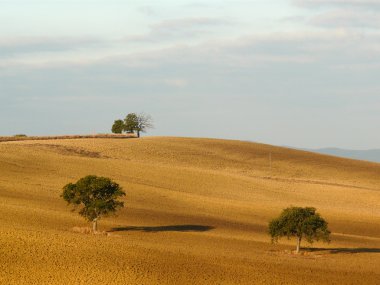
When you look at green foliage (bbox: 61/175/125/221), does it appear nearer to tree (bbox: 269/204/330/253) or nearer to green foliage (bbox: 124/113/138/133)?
tree (bbox: 269/204/330/253)

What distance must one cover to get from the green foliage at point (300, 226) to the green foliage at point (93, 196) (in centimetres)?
1106

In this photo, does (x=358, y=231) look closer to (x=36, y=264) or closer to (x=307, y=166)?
(x=36, y=264)

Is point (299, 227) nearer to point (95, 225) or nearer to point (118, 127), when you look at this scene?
point (95, 225)

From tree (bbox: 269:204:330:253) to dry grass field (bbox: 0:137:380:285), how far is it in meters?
1.13

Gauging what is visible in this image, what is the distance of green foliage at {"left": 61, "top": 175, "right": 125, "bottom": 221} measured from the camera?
178 ft

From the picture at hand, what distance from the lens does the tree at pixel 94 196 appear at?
54281mm

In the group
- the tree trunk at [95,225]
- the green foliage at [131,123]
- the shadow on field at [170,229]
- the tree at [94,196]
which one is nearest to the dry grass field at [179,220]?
the shadow on field at [170,229]

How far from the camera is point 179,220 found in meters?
61.8

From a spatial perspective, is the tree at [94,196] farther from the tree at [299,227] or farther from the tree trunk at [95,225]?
the tree at [299,227]

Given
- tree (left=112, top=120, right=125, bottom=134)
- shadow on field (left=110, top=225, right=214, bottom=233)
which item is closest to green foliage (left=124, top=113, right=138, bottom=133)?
tree (left=112, top=120, right=125, bottom=134)

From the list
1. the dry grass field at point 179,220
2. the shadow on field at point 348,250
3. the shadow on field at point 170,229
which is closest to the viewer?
the dry grass field at point 179,220

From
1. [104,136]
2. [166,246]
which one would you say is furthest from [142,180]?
[104,136]

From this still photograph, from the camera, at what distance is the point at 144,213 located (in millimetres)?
62938

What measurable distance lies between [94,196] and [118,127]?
101 m
